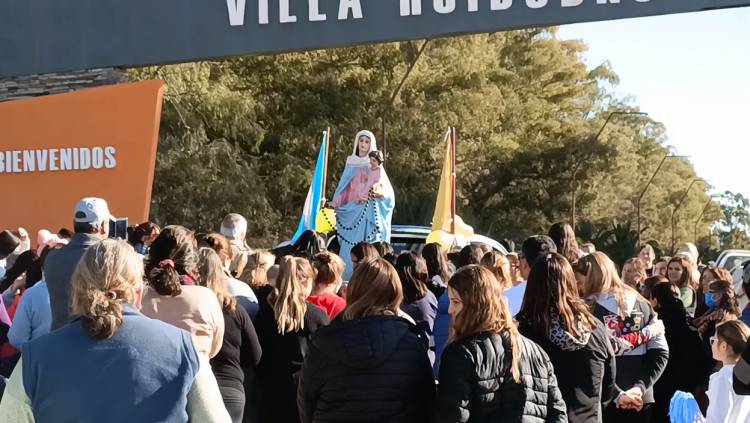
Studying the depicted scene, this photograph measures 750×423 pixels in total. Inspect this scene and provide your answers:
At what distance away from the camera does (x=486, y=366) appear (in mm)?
4598

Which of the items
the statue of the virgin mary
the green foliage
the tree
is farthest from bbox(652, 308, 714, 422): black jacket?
the tree

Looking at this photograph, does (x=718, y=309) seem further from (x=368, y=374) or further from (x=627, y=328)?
(x=368, y=374)

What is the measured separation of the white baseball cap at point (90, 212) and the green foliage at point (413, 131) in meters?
21.2

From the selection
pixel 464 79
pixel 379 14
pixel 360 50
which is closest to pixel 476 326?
pixel 379 14

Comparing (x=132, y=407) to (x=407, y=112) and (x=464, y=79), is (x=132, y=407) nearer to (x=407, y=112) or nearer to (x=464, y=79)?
(x=407, y=112)

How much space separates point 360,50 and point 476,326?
3410 centimetres

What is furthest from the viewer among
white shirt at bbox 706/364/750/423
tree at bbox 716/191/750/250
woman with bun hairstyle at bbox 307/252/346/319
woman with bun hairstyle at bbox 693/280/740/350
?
tree at bbox 716/191/750/250

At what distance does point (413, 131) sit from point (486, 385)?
34624 millimetres

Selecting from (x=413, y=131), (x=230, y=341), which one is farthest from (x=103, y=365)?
(x=413, y=131)

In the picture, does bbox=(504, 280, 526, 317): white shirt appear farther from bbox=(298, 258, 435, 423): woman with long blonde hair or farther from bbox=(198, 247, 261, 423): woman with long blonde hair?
bbox=(298, 258, 435, 423): woman with long blonde hair

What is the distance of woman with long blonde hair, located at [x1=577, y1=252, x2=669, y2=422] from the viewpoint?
654 centimetres

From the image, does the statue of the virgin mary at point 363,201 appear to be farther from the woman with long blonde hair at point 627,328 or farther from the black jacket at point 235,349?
the black jacket at point 235,349

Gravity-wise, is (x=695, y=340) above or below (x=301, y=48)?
below

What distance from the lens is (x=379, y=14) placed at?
44.4ft
